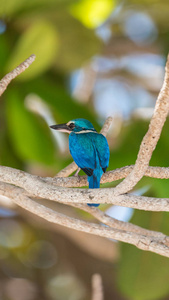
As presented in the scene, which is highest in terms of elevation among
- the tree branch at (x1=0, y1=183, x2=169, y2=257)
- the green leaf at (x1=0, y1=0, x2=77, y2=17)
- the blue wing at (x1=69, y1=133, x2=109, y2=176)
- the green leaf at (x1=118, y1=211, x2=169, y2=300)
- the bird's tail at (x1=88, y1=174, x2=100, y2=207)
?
the green leaf at (x1=0, y1=0, x2=77, y2=17)

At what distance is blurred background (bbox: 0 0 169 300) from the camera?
2.07m

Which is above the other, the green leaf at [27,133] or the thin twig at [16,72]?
the thin twig at [16,72]

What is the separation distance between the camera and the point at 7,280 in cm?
311

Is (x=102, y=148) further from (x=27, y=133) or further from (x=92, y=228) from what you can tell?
(x=27, y=133)

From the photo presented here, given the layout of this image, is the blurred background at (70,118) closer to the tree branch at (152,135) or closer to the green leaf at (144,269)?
the green leaf at (144,269)

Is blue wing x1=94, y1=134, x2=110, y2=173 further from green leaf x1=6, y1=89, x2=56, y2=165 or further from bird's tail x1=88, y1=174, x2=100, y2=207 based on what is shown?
green leaf x1=6, y1=89, x2=56, y2=165

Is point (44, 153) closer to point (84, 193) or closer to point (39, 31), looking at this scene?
point (39, 31)

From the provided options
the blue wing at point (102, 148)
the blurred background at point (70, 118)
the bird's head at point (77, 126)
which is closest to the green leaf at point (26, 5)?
the blurred background at point (70, 118)

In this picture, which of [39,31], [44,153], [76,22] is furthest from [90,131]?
[76,22]

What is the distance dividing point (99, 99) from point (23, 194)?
2328mm

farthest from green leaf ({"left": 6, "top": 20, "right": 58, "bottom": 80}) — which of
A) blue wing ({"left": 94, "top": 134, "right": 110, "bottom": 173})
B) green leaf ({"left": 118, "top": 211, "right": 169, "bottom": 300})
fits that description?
green leaf ({"left": 118, "top": 211, "right": 169, "bottom": 300})

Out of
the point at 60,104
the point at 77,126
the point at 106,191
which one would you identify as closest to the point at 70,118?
the point at 60,104

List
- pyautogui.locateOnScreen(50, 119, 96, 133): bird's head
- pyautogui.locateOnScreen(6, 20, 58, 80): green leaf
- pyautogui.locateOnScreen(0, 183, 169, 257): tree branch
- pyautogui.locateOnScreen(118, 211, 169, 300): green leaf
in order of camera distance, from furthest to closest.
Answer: pyautogui.locateOnScreen(118, 211, 169, 300): green leaf → pyautogui.locateOnScreen(6, 20, 58, 80): green leaf → pyautogui.locateOnScreen(50, 119, 96, 133): bird's head → pyautogui.locateOnScreen(0, 183, 169, 257): tree branch

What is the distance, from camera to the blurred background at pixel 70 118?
2.07 meters
